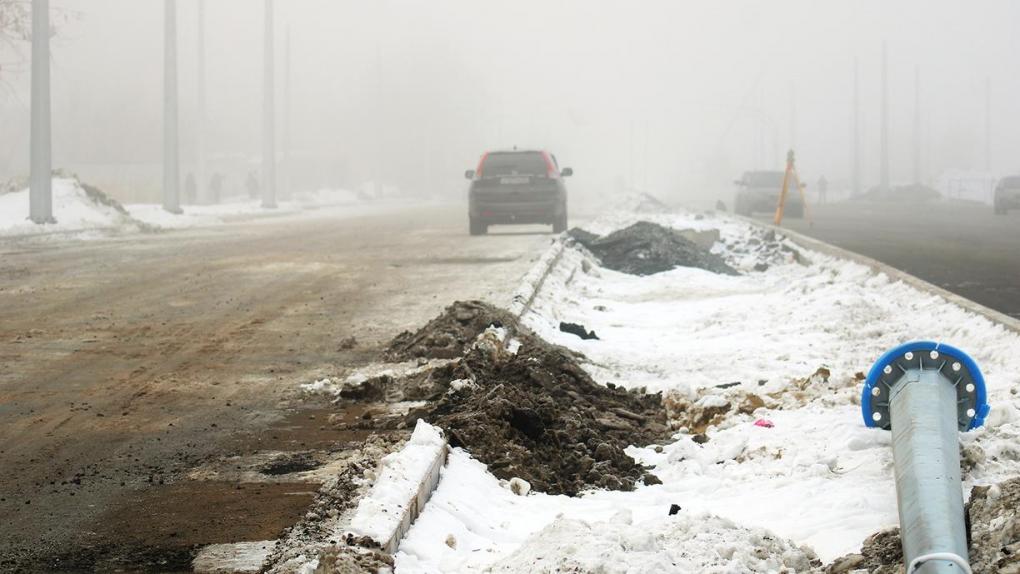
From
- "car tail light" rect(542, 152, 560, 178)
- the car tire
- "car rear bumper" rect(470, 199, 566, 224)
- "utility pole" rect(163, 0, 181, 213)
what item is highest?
"utility pole" rect(163, 0, 181, 213)

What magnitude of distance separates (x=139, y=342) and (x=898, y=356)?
6.92 metres

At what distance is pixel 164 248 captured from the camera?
23.8 meters

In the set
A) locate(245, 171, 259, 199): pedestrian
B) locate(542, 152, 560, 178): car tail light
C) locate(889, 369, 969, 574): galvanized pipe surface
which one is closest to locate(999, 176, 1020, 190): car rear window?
locate(542, 152, 560, 178): car tail light

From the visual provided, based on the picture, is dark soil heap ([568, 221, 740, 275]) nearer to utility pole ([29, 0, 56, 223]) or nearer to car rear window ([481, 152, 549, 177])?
car rear window ([481, 152, 549, 177])

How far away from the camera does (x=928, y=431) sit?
5.41m

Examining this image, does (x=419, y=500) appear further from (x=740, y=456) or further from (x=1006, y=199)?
(x=1006, y=199)

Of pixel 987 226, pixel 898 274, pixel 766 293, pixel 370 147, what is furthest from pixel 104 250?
pixel 370 147

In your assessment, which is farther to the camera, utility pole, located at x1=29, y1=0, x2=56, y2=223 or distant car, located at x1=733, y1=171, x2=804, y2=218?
distant car, located at x1=733, y1=171, x2=804, y2=218

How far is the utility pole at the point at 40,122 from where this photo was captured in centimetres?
2900

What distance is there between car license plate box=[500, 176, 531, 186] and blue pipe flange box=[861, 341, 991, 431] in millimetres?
22252

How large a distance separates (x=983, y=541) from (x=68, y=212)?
29399mm

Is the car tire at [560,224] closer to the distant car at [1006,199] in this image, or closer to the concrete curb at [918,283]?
the concrete curb at [918,283]

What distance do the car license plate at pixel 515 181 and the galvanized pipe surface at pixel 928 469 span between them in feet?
73.6

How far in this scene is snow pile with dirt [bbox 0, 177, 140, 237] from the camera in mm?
28359
